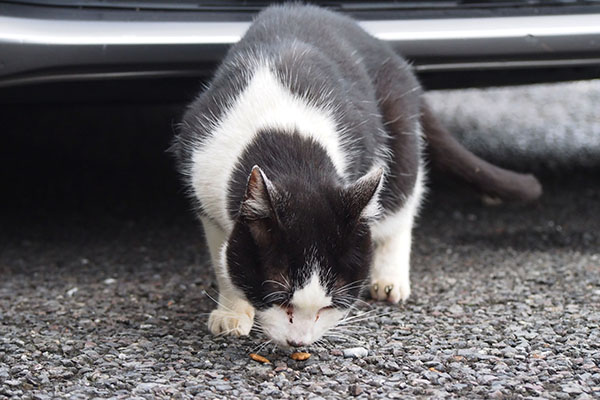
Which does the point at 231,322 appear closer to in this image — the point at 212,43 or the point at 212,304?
the point at 212,304

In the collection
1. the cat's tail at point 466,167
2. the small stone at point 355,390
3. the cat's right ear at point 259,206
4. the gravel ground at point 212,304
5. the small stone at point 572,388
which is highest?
the cat's right ear at point 259,206

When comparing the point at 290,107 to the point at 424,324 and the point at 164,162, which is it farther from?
the point at 164,162

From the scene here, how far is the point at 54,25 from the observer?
3.20 m

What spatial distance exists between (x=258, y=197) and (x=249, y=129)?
501mm

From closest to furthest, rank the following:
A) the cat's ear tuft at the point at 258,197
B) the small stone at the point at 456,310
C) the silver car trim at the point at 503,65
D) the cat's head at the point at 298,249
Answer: the cat's ear tuft at the point at 258,197, the cat's head at the point at 298,249, the small stone at the point at 456,310, the silver car trim at the point at 503,65

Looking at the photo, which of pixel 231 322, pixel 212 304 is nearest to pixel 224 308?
pixel 231 322

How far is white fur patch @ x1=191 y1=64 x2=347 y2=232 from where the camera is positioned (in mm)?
2688

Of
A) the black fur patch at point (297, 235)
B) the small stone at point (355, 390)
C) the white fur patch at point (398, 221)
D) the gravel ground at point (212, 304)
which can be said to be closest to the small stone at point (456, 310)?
the gravel ground at point (212, 304)

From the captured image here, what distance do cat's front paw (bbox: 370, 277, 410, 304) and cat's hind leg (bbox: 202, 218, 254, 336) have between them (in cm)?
59

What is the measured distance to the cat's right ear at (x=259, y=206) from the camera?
222cm

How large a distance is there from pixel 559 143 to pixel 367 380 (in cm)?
380

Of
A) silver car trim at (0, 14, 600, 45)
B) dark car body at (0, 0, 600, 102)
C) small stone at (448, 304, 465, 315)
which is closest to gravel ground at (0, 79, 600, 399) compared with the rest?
small stone at (448, 304, 465, 315)

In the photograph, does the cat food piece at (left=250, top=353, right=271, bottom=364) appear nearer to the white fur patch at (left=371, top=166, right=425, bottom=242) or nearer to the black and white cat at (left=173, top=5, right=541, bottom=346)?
the black and white cat at (left=173, top=5, right=541, bottom=346)

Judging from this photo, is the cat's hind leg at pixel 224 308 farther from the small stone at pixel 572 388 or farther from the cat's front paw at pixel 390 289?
the small stone at pixel 572 388
